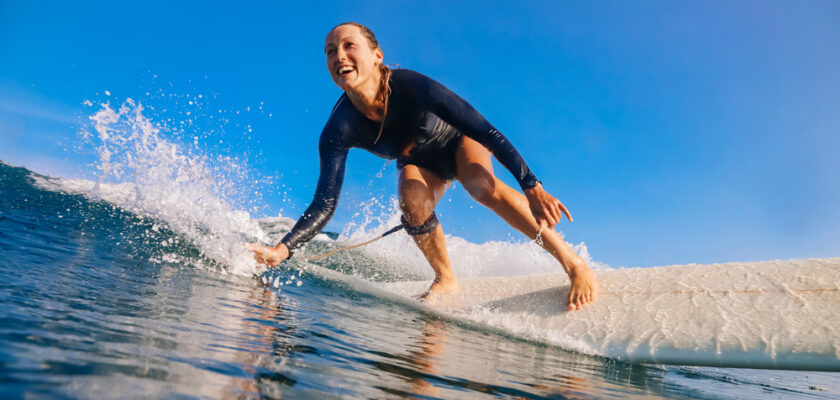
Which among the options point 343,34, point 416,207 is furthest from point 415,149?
point 343,34

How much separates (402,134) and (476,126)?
589 mm

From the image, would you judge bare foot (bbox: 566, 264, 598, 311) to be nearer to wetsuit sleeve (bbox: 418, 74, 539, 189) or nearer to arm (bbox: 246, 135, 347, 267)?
wetsuit sleeve (bbox: 418, 74, 539, 189)

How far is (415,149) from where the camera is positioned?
3.22 metres

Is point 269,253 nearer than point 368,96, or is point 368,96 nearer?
point 269,253

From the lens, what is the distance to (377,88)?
2.84 metres

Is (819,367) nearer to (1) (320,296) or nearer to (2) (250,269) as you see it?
(1) (320,296)

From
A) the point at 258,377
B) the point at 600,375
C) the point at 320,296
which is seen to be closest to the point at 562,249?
the point at 600,375

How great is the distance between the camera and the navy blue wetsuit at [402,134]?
2.67 meters

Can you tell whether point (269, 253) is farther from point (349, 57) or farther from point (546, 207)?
point (546, 207)

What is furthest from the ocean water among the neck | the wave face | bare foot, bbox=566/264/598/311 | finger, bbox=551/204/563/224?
the neck

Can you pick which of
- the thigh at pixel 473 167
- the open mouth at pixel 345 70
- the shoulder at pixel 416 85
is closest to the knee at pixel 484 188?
the thigh at pixel 473 167

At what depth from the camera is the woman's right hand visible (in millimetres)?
2623

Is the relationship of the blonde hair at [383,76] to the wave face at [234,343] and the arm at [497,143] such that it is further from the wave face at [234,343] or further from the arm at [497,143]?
the wave face at [234,343]

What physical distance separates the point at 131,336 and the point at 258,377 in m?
0.36
